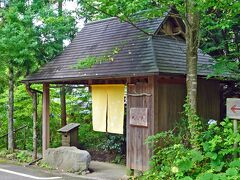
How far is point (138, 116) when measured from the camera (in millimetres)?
9672

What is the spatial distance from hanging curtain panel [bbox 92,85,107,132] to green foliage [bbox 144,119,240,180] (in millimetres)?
2966

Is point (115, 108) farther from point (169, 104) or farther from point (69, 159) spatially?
point (69, 159)

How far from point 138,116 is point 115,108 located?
1.44m

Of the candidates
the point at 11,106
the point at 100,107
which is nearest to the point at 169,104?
the point at 100,107

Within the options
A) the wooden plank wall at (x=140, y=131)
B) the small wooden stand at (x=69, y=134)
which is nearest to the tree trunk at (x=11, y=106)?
the small wooden stand at (x=69, y=134)

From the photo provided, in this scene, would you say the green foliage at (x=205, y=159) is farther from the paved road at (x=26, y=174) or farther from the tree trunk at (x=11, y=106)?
the tree trunk at (x=11, y=106)

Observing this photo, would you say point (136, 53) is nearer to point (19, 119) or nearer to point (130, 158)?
point (130, 158)

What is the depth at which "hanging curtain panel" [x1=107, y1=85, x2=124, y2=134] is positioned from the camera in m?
10.8

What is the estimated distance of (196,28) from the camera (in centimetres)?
859

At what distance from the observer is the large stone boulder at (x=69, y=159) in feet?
34.5

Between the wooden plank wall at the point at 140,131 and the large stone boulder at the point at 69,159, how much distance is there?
1420mm

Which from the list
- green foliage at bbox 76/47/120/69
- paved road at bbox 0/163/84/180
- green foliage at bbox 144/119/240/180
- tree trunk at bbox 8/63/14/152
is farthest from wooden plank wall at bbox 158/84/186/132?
tree trunk at bbox 8/63/14/152

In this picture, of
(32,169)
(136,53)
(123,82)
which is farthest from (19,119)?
(136,53)

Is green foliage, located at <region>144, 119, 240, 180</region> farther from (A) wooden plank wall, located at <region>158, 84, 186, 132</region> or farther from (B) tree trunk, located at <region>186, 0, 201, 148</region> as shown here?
(A) wooden plank wall, located at <region>158, 84, 186, 132</region>
